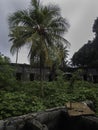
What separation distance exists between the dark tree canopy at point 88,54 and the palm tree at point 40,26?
68.5 ft

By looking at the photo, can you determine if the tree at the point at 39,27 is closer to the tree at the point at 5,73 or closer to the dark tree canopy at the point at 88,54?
the tree at the point at 5,73

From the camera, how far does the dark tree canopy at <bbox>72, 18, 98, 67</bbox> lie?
127 ft

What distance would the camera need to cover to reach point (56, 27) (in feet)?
57.8

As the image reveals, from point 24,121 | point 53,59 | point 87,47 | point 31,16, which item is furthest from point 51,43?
point 87,47

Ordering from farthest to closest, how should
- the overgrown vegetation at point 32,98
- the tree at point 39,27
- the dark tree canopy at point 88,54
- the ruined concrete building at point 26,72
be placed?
the dark tree canopy at point 88,54 → the ruined concrete building at point 26,72 → the tree at point 39,27 → the overgrown vegetation at point 32,98

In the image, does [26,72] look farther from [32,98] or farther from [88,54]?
[32,98]

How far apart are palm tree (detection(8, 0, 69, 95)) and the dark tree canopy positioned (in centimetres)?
2088

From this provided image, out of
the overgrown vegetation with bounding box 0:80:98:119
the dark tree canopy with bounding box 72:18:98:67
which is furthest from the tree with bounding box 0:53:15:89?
the dark tree canopy with bounding box 72:18:98:67

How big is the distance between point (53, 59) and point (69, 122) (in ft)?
20.7

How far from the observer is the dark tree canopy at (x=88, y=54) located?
38812mm

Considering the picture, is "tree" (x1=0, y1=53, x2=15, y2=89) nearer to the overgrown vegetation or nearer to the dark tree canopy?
the overgrown vegetation

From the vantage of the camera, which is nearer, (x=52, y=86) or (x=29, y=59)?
(x=29, y=59)

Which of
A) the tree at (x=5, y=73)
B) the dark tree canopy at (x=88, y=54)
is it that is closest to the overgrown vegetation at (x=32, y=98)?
the tree at (x=5, y=73)

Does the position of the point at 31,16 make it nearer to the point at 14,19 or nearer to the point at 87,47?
the point at 14,19
